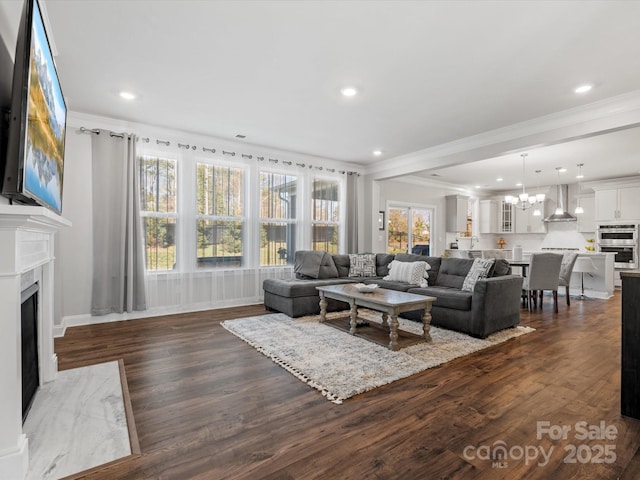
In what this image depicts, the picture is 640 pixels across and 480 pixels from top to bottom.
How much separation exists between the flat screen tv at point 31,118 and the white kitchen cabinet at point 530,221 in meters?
10.5

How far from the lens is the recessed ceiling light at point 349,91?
3.58 metres

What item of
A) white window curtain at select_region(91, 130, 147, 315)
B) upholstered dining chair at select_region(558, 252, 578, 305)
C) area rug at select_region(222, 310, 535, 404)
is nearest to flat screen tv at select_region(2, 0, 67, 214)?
area rug at select_region(222, 310, 535, 404)

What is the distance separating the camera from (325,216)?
6645mm

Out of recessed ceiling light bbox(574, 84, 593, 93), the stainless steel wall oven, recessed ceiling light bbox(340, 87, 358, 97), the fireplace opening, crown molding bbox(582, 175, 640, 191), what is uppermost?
recessed ceiling light bbox(340, 87, 358, 97)

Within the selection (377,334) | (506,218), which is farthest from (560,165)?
(377,334)

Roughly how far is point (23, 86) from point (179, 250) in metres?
3.70

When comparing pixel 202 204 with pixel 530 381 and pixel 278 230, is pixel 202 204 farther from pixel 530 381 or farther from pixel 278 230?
pixel 530 381

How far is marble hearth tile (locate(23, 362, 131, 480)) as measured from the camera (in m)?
1.70

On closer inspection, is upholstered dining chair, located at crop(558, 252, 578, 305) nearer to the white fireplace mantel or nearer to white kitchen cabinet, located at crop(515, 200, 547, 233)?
white kitchen cabinet, located at crop(515, 200, 547, 233)

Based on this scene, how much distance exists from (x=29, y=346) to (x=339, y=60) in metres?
3.24

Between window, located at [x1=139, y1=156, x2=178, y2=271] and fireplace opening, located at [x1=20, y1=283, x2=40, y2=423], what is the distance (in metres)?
2.39

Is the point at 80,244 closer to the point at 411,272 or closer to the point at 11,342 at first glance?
the point at 11,342

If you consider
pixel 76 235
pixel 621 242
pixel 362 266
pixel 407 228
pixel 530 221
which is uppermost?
pixel 530 221

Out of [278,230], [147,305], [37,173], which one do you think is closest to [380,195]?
[278,230]
